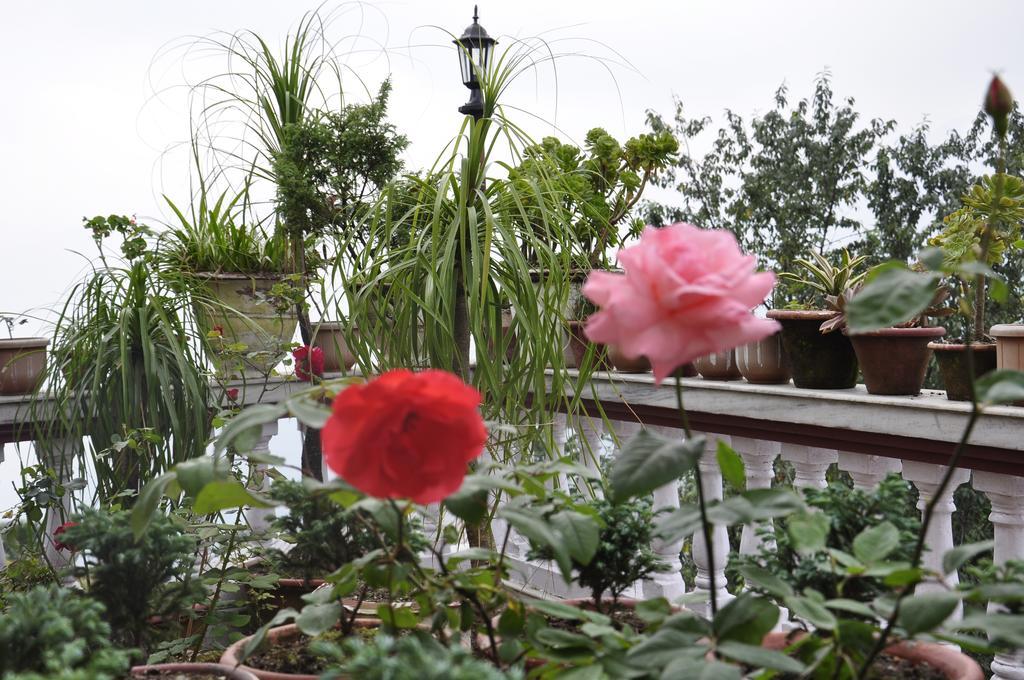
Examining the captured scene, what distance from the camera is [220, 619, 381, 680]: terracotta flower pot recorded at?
0.85m

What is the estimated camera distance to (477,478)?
0.69 metres

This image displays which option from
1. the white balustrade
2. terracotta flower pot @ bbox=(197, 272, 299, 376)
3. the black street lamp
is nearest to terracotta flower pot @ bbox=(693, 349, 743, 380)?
the white balustrade

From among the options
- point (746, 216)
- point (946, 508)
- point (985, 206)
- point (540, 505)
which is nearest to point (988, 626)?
point (540, 505)

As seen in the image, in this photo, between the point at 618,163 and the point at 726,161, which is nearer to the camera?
the point at 618,163

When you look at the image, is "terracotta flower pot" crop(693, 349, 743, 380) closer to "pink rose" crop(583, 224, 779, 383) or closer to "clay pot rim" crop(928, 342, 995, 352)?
"clay pot rim" crop(928, 342, 995, 352)

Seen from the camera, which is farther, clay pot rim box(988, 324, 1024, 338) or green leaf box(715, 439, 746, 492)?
clay pot rim box(988, 324, 1024, 338)

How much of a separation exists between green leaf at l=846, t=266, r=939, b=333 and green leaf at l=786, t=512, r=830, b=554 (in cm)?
17

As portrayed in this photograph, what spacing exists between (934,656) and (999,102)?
0.50 m

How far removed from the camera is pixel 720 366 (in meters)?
2.06

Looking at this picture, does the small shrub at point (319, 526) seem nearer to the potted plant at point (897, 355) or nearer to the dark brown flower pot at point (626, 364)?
the potted plant at point (897, 355)

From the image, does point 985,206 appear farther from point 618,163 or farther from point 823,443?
point 618,163

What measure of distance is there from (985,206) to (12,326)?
2.22 metres

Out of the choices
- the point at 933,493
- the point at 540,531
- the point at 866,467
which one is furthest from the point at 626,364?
the point at 540,531

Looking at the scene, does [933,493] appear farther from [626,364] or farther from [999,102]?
[999,102]
